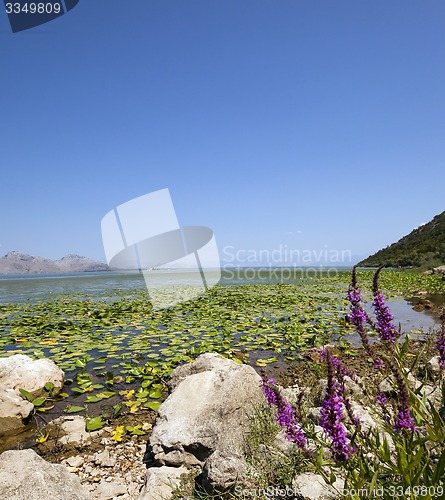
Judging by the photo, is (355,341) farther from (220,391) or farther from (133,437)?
(133,437)

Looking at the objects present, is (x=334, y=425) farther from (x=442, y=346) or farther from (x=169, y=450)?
(x=169, y=450)

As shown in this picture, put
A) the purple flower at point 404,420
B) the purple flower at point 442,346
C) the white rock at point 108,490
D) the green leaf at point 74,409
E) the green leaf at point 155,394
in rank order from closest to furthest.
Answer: the purple flower at point 404,420 → the purple flower at point 442,346 → the white rock at point 108,490 → the green leaf at point 74,409 → the green leaf at point 155,394

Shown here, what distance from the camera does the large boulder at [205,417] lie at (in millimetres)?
3783

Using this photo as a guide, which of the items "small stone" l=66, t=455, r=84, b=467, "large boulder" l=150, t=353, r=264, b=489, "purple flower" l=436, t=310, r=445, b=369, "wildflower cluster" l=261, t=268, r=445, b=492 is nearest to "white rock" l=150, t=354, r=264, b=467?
"large boulder" l=150, t=353, r=264, b=489

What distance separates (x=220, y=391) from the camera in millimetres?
4480

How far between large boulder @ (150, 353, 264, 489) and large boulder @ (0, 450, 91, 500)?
110cm

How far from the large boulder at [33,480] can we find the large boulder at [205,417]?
1.10 metres

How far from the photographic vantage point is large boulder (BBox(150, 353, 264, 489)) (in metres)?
3.78

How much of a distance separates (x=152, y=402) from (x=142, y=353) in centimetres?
273

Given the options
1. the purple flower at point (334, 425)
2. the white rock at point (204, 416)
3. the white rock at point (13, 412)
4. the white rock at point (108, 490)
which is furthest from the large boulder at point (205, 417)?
the white rock at point (13, 412)

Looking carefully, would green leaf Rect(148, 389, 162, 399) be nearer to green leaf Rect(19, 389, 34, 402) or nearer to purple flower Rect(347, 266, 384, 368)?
green leaf Rect(19, 389, 34, 402)

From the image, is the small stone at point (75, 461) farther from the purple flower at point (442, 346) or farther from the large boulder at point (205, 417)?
the purple flower at point (442, 346)

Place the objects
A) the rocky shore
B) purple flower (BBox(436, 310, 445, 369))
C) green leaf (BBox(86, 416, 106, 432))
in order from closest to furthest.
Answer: purple flower (BBox(436, 310, 445, 369)), the rocky shore, green leaf (BBox(86, 416, 106, 432))

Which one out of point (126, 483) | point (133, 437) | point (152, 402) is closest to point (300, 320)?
point (152, 402)
